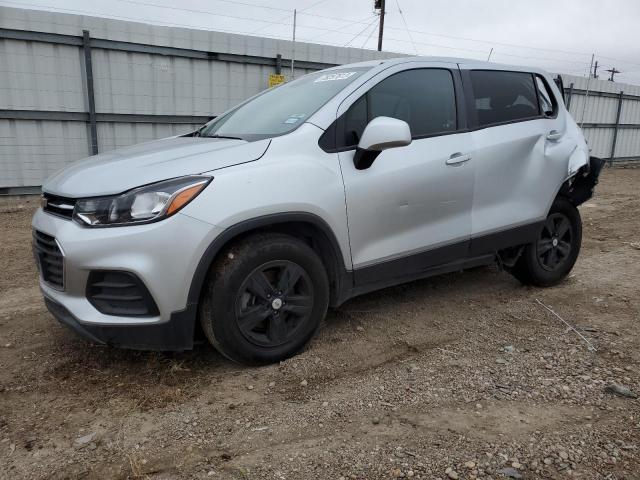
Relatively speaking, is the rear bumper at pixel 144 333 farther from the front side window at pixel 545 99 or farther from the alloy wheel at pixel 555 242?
the front side window at pixel 545 99

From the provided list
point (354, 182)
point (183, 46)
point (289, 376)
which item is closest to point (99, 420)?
point (289, 376)

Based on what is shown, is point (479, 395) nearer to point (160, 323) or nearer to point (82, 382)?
point (160, 323)

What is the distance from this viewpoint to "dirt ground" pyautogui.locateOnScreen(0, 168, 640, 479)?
2.22 meters

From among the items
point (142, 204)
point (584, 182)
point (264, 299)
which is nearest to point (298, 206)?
point (264, 299)

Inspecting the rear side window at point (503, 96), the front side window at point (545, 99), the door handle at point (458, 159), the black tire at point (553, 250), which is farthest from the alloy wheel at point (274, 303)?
the front side window at point (545, 99)

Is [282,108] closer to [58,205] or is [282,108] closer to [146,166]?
[146,166]

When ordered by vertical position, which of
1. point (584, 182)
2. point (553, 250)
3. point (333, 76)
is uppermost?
point (333, 76)

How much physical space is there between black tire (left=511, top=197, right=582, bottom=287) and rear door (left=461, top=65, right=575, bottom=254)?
0.24 m

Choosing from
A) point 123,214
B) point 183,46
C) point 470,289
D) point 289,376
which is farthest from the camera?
point 183,46

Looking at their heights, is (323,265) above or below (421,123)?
below

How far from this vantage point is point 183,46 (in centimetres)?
909

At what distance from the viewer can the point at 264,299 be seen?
2887 mm

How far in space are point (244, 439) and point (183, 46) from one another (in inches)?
325

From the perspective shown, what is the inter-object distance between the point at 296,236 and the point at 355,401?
39.4 inches
